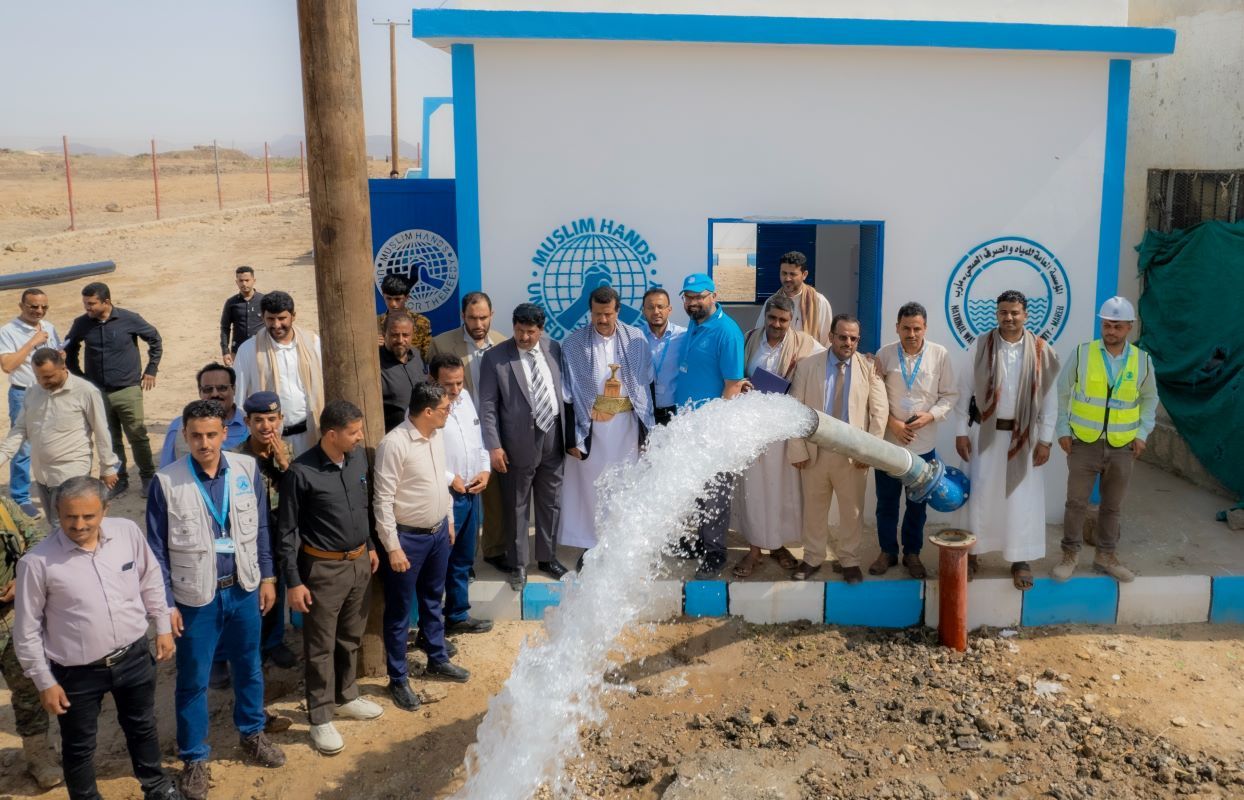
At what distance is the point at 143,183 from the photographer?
35688 mm

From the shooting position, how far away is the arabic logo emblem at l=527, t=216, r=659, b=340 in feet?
23.1

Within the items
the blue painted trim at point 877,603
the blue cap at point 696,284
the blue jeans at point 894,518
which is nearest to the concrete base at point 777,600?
the blue painted trim at point 877,603

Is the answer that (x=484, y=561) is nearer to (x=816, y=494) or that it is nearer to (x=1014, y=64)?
(x=816, y=494)

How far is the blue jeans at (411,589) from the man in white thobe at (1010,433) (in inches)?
128

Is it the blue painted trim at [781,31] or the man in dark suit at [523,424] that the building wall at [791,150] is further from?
the man in dark suit at [523,424]

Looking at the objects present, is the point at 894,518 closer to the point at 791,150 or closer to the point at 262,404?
the point at 791,150

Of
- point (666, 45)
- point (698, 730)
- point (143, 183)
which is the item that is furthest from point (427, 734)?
point (143, 183)

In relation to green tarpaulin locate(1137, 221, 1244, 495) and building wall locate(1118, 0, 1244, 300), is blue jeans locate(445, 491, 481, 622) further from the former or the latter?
building wall locate(1118, 0, 1244, 300)

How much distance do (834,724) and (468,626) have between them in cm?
219

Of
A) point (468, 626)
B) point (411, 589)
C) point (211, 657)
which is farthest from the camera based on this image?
point (468, 626)

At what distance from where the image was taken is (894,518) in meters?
6.37

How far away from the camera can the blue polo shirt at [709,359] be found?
6.08 meters

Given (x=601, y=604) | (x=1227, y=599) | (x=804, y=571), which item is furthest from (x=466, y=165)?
(x=1227, y=599)

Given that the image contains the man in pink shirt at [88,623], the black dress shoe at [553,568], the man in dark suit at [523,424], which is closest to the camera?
the man in pink shirt at [88,623]
